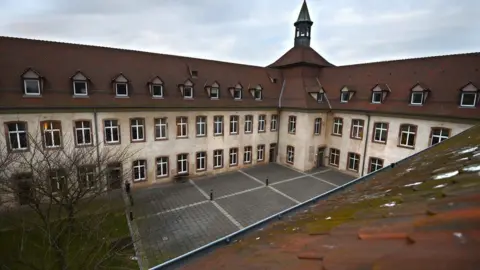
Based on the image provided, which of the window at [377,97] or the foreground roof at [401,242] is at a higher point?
the window at [377,97]

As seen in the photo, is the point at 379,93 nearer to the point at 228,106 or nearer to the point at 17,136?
the point at 228,106

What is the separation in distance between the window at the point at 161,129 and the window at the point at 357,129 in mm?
16966

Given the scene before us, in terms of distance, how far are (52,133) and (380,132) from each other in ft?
81.5

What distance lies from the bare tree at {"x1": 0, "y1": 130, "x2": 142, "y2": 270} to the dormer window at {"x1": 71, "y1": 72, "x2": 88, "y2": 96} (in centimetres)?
340

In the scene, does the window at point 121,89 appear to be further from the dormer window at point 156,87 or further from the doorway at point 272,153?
the doorway at point 272,153

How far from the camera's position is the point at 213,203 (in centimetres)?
1689

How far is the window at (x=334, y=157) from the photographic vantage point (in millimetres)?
24434

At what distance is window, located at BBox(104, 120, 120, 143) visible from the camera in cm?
1755

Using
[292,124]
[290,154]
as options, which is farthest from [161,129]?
[290,154]

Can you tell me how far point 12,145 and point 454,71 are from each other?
30.9 meters

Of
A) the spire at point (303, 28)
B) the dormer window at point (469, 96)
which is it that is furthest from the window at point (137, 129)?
the dormer window at point (469, 96)

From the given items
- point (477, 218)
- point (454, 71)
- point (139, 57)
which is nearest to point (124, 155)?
point (139, 57)

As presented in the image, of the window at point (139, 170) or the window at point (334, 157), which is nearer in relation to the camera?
the window at point (139, 170)

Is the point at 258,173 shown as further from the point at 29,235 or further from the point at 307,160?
the point at 29,235
